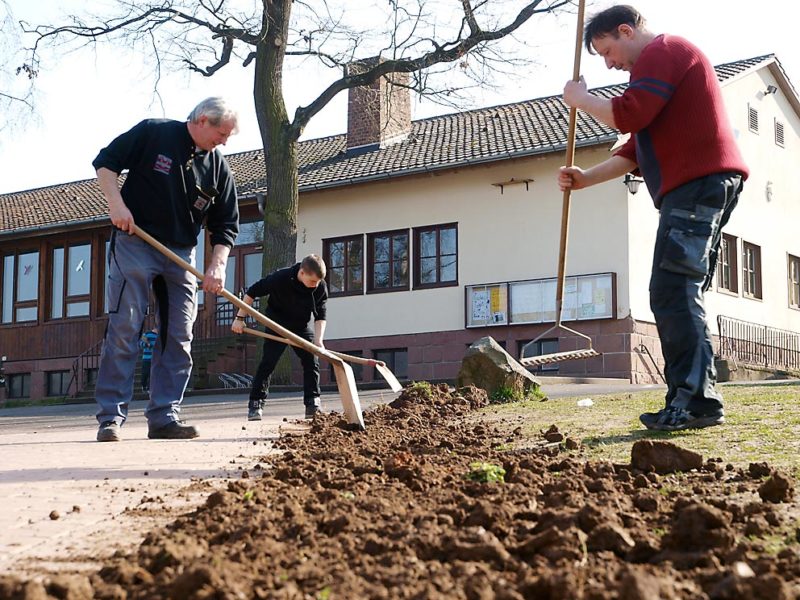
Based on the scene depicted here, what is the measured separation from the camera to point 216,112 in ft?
21.5

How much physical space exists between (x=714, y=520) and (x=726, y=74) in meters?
24.0

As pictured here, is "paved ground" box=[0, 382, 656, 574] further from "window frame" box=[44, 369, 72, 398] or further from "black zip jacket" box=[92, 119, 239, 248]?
"window frame" box=[44, 369, 72, 398]

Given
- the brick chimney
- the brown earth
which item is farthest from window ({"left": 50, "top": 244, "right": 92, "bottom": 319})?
the brown earth

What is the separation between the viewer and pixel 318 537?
9.99 ft

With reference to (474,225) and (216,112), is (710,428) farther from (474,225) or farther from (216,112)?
(474,225)

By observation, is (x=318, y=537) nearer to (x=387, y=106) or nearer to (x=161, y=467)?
(x=161, y=467)

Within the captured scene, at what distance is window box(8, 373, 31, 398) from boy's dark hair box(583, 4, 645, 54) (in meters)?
25.8

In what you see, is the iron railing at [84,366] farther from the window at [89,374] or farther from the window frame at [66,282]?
the window frame at [66,282]

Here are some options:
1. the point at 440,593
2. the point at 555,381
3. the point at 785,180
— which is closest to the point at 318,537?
the point at 440,593

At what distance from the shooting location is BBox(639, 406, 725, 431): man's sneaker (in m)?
5.40

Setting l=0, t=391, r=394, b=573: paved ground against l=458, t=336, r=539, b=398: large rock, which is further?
l=458, t=336, r=539, b=398: large rock

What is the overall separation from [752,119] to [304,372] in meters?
20.1

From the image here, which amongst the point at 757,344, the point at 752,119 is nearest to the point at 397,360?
the point at 757,344

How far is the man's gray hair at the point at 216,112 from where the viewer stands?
6551 millimetres
